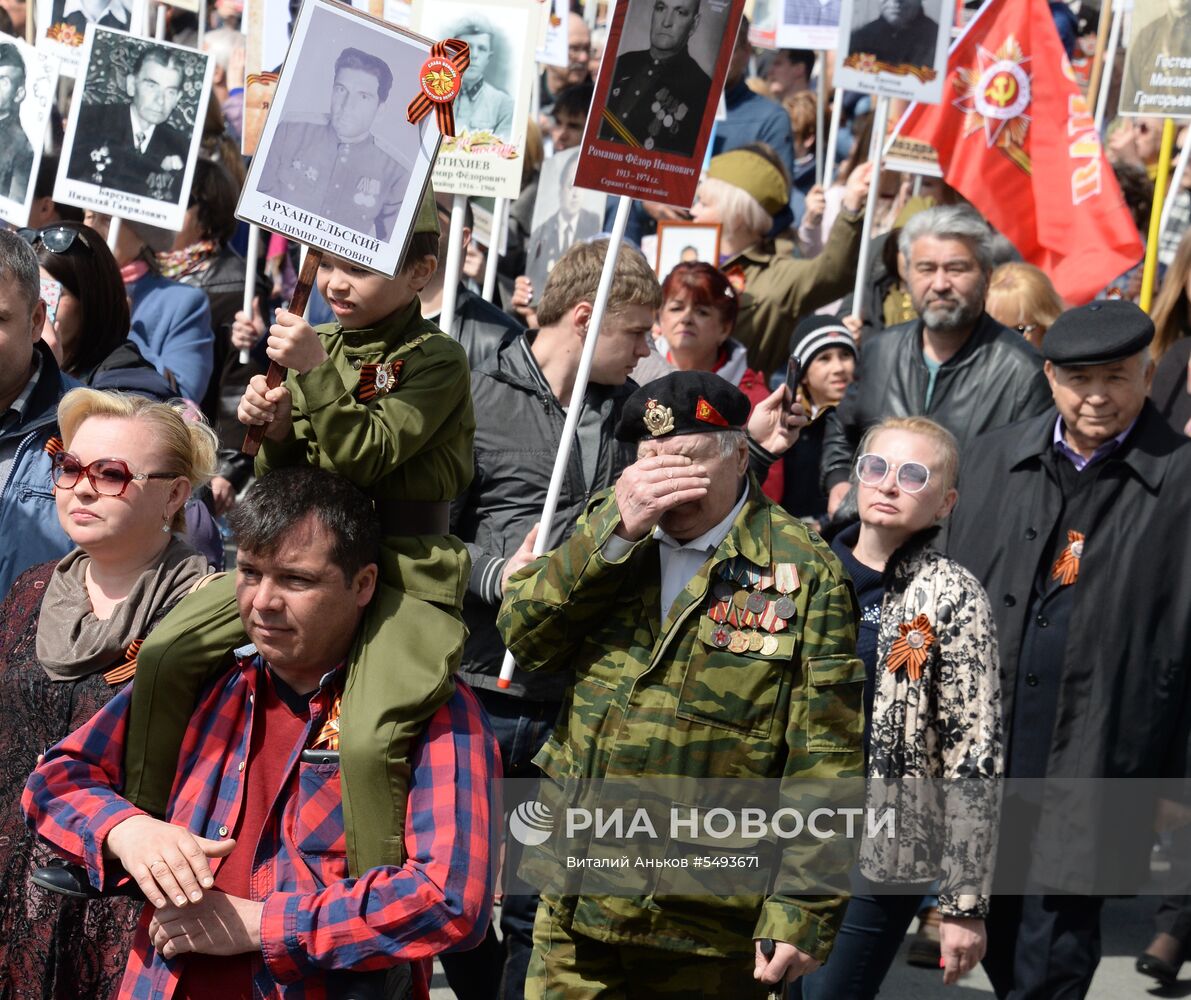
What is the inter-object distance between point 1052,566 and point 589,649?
79.7 inches

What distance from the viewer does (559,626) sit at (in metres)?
4.03

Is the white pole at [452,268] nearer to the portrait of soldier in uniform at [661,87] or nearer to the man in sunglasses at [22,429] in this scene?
the portrait of soldier in uniform at [661,87]

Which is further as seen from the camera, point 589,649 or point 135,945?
point 589,649

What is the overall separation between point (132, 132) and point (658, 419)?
3.65m

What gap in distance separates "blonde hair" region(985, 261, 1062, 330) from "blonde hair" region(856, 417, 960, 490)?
106 inches

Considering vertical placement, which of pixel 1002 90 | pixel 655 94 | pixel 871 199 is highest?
pixel 1002 90

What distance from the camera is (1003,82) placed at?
818 cm

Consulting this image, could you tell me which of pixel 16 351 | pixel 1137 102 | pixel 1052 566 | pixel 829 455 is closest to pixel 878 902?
pixel 1052 566

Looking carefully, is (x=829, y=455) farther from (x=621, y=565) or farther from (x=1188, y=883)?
(x=621, y=565)

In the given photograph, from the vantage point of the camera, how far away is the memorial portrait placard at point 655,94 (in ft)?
16.8

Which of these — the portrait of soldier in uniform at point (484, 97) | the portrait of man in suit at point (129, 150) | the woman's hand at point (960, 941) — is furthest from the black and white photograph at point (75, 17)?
the woman's hand at point (960, 941)

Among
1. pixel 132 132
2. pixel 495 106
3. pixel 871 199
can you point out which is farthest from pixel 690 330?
pixel 132 132

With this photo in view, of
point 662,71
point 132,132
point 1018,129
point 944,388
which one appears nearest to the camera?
Answer: point 662,71

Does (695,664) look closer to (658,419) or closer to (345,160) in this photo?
(658,419)
